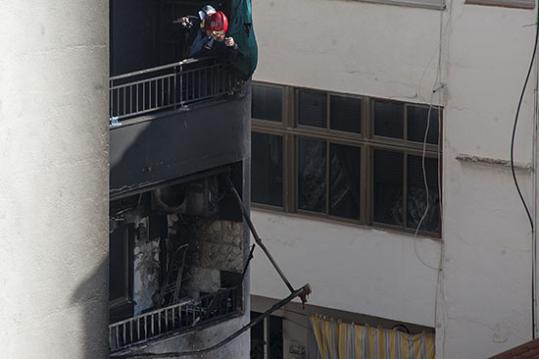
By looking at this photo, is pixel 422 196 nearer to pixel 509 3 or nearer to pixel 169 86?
pixel 509 3

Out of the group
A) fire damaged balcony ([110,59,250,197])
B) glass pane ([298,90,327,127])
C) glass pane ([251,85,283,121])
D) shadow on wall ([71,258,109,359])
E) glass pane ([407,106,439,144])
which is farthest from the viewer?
glass pane ([251,85,283,121])

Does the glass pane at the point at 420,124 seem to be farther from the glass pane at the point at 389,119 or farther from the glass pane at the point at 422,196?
the glass pane at the point at 422,196

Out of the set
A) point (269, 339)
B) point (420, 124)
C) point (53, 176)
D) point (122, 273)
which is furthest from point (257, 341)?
point (53, 176)

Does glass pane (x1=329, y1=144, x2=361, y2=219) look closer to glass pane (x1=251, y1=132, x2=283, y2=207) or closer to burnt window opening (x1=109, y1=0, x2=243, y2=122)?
glass pane (x1=251, y1=132, x2=283, y2=207)

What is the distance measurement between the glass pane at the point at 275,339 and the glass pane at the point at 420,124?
13.1ft

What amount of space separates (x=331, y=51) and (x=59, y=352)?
861 centimetres

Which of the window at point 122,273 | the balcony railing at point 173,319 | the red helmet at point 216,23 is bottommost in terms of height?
the balcony railing at point 173,319

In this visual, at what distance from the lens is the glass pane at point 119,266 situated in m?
25.6

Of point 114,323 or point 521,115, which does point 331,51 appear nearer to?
point 521,115

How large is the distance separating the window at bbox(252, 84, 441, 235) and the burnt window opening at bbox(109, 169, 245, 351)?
4429 mm

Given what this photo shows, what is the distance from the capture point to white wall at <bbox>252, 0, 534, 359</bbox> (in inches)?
1132

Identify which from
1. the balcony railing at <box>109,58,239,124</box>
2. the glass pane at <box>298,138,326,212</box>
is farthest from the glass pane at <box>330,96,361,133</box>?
the balcony railing at <box>109,58,239,124</box>

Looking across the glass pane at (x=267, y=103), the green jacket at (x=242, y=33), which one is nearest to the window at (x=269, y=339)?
the glass pane at (x=267, y=103)

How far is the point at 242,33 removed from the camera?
2525 centimetres
